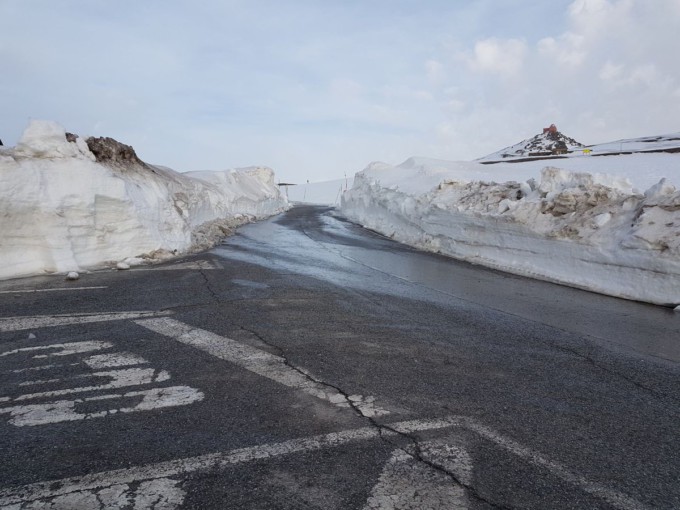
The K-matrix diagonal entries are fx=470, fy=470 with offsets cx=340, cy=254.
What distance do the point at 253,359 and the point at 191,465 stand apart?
1.69m

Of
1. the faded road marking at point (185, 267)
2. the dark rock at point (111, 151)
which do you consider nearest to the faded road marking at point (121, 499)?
the faded road marking at point (185, 267)

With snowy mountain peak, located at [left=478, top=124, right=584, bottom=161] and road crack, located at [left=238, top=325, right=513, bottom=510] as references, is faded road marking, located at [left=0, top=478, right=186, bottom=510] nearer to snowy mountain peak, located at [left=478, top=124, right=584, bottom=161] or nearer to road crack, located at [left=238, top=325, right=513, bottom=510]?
road crack, located at [left=238, top=325, right=513, bottom=510]

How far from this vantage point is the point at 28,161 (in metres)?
9.57

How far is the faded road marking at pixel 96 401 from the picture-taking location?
3.18 meters

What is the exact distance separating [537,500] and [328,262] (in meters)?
8.61

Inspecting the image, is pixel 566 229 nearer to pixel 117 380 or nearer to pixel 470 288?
pixel 470 288

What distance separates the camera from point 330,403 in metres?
3.42

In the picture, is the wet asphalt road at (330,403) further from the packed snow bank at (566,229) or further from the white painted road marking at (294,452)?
the packed snow bank at (566,229)

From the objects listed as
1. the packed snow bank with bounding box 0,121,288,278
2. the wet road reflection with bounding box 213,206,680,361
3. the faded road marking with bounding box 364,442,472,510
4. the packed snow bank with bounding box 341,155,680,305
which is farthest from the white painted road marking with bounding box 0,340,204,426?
the packed snow bank with bounding box 341,155,680,305

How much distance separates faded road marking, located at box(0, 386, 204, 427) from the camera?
10.4 ft

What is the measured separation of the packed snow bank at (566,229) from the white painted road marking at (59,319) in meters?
7.66

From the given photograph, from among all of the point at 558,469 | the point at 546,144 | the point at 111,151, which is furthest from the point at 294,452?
the point at 546,144

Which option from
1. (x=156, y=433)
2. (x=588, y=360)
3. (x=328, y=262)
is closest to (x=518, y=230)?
(x=328, y=262)

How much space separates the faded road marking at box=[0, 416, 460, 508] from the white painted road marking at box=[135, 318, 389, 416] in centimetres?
31
